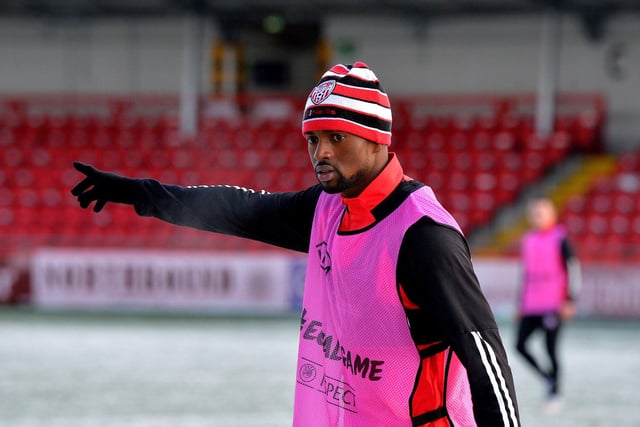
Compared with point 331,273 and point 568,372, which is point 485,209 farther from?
point 331,273

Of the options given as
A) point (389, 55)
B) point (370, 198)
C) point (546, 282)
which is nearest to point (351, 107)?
point (370, 198)

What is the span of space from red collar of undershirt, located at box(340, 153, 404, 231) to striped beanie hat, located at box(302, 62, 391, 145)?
91mm

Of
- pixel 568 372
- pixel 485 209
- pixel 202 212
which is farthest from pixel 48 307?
pixel 202 212

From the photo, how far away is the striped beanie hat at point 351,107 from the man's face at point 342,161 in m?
0.03

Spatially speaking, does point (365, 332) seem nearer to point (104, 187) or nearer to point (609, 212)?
point (104, 187)

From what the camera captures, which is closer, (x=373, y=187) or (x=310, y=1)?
(x=373, y=187)

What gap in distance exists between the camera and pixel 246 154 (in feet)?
76.7

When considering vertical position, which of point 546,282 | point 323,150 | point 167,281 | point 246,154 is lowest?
point 167,281

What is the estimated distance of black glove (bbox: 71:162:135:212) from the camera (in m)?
3.47

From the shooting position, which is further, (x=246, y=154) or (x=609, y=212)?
(x=246, y=154)

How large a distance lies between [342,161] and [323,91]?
0.21 m

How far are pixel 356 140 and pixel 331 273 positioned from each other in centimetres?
38

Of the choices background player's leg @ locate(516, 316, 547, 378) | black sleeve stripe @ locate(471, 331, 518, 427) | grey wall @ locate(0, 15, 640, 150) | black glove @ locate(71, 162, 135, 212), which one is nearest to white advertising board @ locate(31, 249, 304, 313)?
background player's leg @ locate(516, 316, 547, 378)

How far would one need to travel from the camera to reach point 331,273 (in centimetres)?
294
